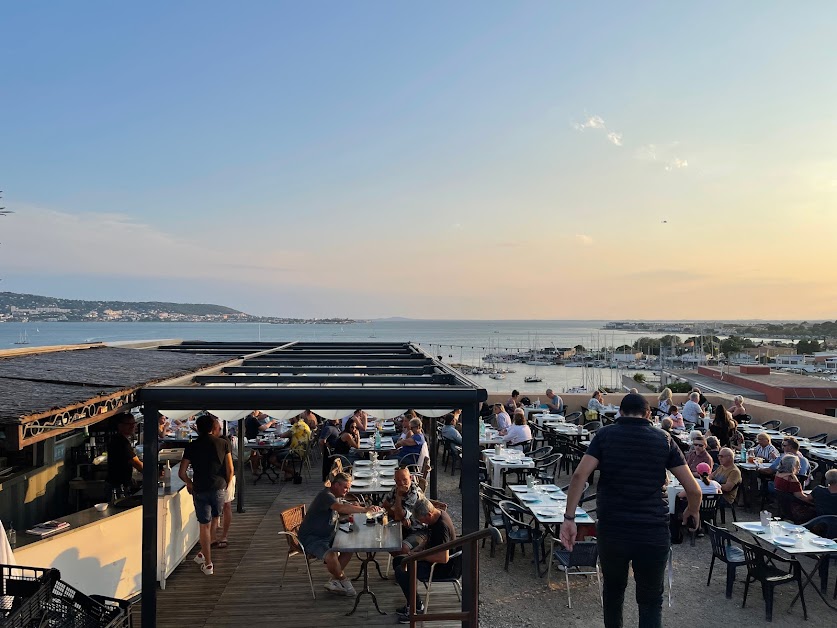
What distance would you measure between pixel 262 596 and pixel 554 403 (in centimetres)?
1120

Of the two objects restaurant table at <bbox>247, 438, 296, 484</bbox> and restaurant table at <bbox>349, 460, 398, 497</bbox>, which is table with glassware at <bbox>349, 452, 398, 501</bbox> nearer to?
restaurant table at <bbox>349, 460, 398, 497</bbox>

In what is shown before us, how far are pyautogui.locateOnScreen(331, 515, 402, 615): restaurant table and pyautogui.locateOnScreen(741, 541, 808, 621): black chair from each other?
361cm

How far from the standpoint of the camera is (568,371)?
302 ft

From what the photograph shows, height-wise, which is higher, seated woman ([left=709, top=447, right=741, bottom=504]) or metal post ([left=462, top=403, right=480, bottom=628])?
metal post ([left=462, top=403, right=480, bottom=628])

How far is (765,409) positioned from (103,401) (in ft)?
49.6

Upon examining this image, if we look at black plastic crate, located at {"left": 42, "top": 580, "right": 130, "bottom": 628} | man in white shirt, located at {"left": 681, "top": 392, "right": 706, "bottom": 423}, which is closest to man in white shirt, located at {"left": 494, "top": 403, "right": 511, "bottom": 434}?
man in white shirt, located at {"left": 681, "top": 392, "right": 706, "bottom": 423}

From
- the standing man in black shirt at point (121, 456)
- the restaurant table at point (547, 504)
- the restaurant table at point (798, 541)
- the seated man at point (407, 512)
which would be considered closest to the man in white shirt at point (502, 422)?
the restaurant table at point (547, 504)

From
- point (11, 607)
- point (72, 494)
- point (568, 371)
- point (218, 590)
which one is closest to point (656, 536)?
point (11, 607)

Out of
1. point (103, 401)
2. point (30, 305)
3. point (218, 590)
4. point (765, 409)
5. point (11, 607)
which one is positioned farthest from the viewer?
point (30, 305)

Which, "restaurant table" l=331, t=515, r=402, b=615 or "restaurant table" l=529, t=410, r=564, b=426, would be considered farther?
"restaurant table" l=529, t=410, r=564, b=426

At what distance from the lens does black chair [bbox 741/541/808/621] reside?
214 inches

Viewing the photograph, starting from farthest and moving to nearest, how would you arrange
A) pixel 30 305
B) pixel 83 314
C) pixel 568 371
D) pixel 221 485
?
pixel 83 314 → pixel 30 305 → pixel 568 371 → pixel 221 485

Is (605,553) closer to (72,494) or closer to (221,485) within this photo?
(221,485)

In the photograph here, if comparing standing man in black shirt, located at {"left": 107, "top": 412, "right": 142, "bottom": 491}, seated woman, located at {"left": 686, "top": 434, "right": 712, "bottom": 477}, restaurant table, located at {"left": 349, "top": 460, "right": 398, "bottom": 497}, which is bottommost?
restaurant table, located at {"left": 349, "top": 460, "right": 398, "bottom": 497}
